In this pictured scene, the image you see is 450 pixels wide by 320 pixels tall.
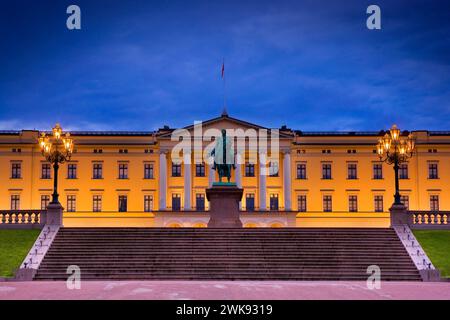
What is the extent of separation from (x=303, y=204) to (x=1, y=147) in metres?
39.6

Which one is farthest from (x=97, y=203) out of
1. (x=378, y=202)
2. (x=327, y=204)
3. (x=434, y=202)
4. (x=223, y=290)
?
(x=223, y=290)

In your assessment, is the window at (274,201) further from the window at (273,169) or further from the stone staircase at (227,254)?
the stone staircase at (227,254)

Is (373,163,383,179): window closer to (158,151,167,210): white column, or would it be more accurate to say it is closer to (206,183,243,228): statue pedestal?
(158,151,167,210): white column

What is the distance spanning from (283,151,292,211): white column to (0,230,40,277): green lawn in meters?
47.9

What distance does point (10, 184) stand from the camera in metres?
79.3

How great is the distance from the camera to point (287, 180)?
78188mm

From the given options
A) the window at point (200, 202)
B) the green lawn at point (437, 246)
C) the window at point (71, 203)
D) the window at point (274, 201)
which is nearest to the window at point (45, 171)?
the window at point (71, 203)

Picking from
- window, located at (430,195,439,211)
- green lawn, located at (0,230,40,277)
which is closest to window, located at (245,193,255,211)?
window, located at (430,195,439,211)

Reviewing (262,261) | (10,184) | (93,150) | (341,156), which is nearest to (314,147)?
(341,156)

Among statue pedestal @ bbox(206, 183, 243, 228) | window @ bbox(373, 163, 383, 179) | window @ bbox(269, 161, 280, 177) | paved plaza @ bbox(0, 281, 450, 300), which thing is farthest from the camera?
window @ bbox(269, 161, 280, 177)

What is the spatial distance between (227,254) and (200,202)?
50616mm

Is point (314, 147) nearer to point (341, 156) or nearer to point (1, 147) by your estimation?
point (341, 156)

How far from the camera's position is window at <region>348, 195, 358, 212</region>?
79938 millimetres

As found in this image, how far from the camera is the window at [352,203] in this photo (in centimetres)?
7994
